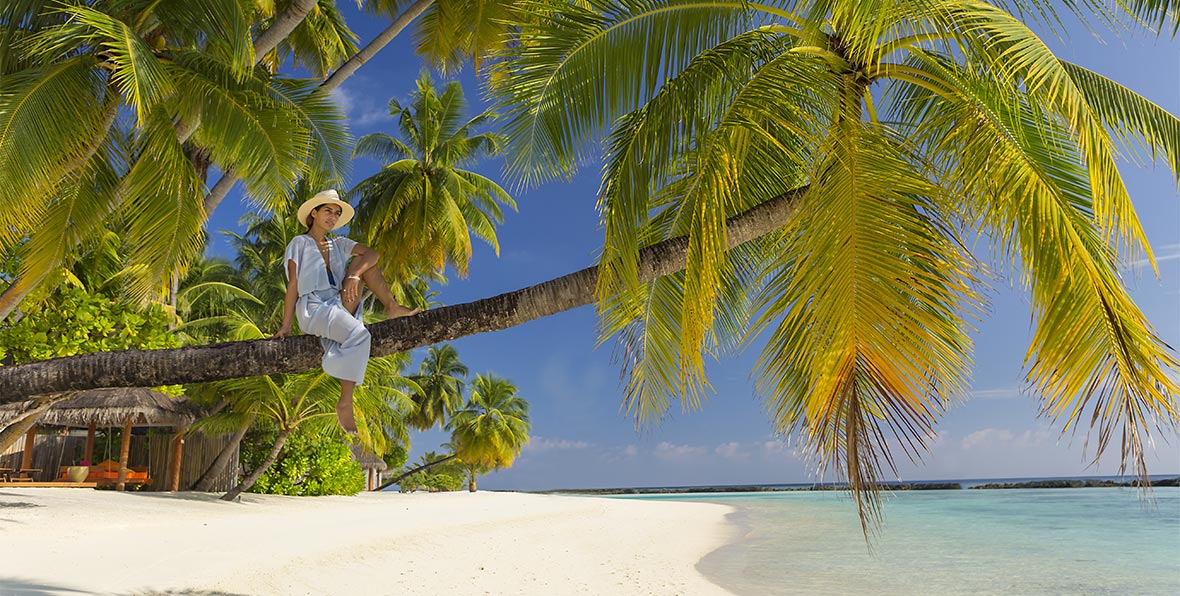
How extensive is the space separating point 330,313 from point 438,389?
3338 centimetres

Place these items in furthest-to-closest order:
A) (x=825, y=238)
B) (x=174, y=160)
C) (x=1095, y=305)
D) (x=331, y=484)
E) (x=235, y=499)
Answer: (x=331, y=484)
(x=235, y=499)
(x=174, y=160)
(x=825, y=238)
(x=1095, y=305)

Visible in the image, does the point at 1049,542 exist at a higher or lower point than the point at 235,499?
lower

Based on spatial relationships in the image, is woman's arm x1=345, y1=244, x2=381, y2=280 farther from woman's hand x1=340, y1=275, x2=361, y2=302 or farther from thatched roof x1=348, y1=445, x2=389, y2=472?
thatched roof x1=348, y1=445, x2=389, y2=472

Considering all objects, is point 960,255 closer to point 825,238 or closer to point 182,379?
point 825,238

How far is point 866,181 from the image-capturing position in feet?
11.8

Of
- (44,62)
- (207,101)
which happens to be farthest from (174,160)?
(44,62)

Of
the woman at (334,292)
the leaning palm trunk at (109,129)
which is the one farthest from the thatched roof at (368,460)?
the woman at (334,292)

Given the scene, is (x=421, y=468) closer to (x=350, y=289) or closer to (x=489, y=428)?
(x=489, y=428)

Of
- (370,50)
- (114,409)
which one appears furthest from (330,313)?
(114,409)

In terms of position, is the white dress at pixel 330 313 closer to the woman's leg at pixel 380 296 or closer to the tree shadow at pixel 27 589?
the woman's leg at pixel 380 296

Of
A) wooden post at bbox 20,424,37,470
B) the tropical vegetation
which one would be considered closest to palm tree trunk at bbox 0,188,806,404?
A: the tropical vegetation

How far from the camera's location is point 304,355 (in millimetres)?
3590

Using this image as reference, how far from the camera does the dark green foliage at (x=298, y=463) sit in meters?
16.9

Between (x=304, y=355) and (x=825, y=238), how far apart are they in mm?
2416
